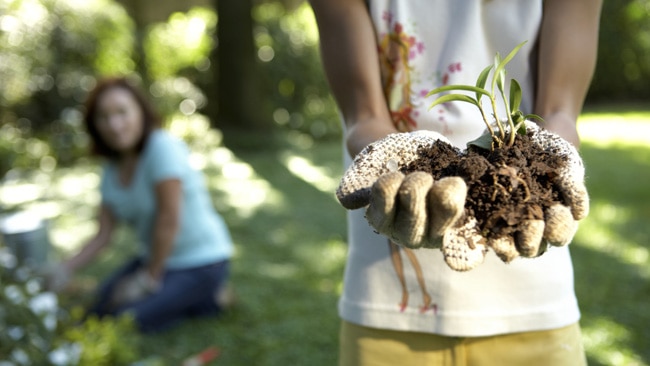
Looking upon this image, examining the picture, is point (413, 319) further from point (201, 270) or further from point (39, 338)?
point (201, 270)

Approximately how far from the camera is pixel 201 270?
3.85 metres

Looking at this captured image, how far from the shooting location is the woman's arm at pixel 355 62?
1451mm

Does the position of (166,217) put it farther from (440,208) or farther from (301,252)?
(440,208)

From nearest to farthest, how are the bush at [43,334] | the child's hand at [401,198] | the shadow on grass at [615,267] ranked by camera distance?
the child's hand at [401,198] < the bush at [43,334] < the shadow on grass at [615,267]

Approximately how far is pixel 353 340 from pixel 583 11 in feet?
2.77

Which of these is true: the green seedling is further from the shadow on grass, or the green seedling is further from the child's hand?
the shadow on grass

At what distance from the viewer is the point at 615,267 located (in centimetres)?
432

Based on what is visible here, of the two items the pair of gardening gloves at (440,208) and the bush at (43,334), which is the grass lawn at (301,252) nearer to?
the bush at (43,334)

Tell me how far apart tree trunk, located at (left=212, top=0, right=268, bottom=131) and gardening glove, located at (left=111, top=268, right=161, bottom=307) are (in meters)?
5.98

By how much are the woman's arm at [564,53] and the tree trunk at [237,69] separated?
831 centimetres

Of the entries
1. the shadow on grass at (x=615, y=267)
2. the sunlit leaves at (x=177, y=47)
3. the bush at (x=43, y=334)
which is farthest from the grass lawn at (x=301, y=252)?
the sunlit leaves at (x=177, y=47)

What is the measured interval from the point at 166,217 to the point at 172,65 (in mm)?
7810

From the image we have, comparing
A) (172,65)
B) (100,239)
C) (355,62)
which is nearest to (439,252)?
(355,62)

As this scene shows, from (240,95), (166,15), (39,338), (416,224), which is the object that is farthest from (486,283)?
(166,15)
